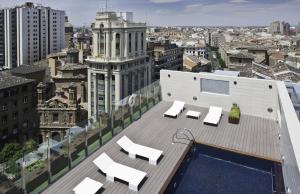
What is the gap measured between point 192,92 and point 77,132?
47.1 ft

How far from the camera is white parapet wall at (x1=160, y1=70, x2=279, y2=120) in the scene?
27.9m

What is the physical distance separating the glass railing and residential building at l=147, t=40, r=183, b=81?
177 ft

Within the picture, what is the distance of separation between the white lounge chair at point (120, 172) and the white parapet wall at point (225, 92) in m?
14.5

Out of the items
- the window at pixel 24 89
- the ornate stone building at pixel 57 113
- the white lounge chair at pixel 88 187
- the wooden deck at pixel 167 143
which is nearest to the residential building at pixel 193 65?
the window at pixel 24 89

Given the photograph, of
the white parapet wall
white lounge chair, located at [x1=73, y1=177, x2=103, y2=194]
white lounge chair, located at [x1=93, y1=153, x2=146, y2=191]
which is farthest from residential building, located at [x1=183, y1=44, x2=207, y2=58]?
white lounge chair, located at [x1=73, y1=177, x2=103, y2=194]

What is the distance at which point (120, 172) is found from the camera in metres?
17.0

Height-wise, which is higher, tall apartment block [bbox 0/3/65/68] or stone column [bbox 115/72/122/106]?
tall apartment block [bbox 0/3/65/68]

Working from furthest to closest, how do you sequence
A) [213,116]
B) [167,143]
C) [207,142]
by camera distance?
[213,116]
[207,142]
[167,143]

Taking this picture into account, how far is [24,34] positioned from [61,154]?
4398 inches

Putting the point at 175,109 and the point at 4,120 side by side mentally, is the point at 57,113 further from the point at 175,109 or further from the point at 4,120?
the point at 175,109

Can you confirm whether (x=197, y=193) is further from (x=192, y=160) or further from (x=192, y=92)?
(x=192, y=92)

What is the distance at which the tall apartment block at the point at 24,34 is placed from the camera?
387 ft

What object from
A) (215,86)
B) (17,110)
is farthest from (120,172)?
(17,110)

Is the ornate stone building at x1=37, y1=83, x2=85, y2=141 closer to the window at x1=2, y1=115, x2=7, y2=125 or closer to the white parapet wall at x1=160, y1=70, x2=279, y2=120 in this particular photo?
the window at x1=2, y1=115, x2=7, y2=125
